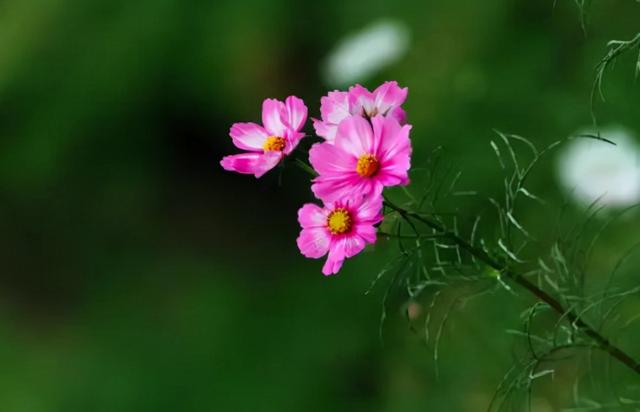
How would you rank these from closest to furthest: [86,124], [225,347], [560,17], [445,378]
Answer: [445,378] < [560,17] < [225,347] < [86,124]

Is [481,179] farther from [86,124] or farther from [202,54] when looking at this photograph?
[86,124]

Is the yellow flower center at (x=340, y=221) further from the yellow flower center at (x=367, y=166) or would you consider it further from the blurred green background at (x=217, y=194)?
the blurred green background at (x=217, y=194)

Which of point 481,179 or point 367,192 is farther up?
point 367,192

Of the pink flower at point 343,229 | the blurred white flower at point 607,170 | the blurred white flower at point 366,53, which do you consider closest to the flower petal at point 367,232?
the pink flower at point 343,229

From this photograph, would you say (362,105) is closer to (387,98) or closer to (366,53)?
(387,98)

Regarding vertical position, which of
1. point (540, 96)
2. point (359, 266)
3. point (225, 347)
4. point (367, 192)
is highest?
point (367, 192)

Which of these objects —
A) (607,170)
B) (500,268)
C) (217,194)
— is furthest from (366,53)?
(500,268)

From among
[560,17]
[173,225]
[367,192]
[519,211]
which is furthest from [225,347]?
[367,192]
